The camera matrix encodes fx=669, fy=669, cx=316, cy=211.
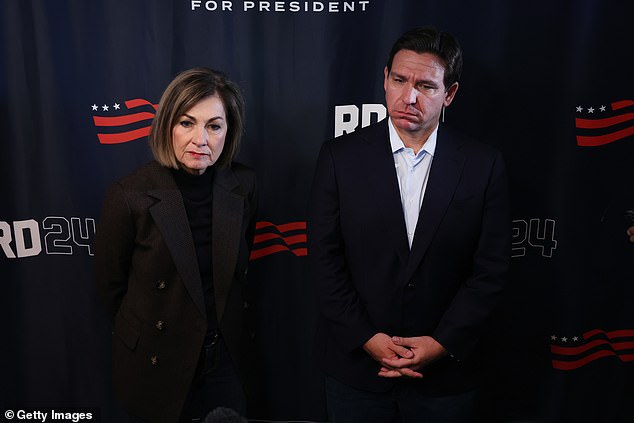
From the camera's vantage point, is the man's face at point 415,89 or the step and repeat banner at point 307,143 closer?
the man's face at point 415,89

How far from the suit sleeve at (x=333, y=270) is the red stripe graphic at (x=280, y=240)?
670 mm

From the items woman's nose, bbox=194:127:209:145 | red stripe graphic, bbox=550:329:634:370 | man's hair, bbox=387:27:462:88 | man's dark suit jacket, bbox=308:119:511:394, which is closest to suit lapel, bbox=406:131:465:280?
man's dark suit jacket, bbox=308:119:511:394

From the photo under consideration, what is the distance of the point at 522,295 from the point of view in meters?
2.50

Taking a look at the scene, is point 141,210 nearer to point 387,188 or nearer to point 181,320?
point 181,320

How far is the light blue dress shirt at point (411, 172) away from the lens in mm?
1777

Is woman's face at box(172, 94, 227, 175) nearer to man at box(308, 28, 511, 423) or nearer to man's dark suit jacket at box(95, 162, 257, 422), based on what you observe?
man's dark suit jacket at box(95, 162, 257, 422)

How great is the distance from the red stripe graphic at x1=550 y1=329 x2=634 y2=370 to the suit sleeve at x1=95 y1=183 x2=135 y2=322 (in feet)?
5.31

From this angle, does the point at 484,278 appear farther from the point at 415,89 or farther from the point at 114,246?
the point at 114,246

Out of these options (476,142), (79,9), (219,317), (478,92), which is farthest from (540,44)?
(79,9)

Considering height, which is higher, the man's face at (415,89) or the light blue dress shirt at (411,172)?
the man's face at (415,89)

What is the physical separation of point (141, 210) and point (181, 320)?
0.32 metres

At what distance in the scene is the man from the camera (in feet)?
5.71

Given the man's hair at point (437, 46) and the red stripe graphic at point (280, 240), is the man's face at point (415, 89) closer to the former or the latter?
the man's hair at point (437, 46)

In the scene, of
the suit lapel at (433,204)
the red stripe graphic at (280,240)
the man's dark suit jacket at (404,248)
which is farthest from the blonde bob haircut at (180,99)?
the red stripe graphic at (280,240)
